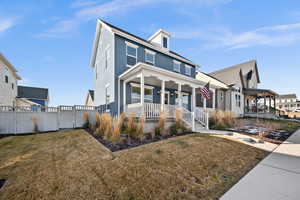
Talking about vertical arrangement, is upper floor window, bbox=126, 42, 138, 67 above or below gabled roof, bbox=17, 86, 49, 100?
above

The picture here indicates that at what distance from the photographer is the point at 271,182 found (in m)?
2.86

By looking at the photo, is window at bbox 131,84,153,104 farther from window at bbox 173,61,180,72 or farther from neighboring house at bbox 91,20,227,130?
window at bbox 173,61,180,72

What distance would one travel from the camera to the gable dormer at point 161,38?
520 inches

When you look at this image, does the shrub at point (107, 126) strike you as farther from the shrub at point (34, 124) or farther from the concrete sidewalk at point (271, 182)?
the shrub at point (34, 124)

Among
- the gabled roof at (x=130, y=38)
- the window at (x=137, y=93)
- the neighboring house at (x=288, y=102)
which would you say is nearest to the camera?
the gabled roof at (x=130, y=38)

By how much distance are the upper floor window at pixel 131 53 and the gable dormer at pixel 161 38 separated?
3.77 meters

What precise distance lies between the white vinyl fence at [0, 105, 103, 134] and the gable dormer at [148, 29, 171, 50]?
937cm

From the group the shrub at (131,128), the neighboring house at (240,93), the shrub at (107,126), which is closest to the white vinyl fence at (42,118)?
the shrub at (107,126)

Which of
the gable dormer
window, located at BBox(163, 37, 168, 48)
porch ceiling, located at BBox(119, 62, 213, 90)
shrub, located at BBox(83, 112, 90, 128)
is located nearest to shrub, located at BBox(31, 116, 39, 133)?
shrub, located at BBox(83, 112, 90, 128)

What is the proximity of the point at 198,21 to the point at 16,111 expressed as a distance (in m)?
14.5

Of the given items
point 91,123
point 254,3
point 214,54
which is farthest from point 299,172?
point 214,54

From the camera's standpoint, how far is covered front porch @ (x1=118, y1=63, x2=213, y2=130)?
7.85 metres

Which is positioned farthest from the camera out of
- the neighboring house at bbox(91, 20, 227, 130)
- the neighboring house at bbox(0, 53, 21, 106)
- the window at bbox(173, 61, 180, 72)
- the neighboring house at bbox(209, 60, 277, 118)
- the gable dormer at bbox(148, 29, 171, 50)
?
the neighboring house at bbox(209, 60, 277, 118)

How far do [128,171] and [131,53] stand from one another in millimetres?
9319
